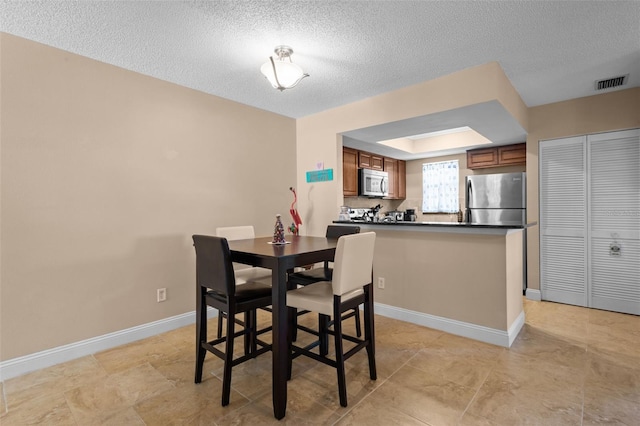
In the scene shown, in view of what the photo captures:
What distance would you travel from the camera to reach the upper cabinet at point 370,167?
192 inches

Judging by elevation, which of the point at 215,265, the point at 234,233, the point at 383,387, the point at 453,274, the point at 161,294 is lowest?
the point at 383,387

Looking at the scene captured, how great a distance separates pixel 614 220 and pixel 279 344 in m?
3.93

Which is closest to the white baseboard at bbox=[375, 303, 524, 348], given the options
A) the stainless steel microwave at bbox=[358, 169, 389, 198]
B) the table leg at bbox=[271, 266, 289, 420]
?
the table leg at bbox=[271, 266, 289, 420]

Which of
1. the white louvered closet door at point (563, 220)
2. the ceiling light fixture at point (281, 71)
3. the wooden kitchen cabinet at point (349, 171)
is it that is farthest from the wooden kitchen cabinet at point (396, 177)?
the ceiling light fixture at point (281, 71)

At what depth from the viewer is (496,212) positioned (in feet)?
14.4

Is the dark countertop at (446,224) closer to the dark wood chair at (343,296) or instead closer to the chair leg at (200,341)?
the dark wood chair at (343,296)

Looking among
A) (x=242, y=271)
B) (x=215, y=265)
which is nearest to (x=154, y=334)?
(x=242, y=271)

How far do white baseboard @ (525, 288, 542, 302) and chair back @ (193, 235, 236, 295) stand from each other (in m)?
3.83

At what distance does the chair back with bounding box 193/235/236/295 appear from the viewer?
6.23ft

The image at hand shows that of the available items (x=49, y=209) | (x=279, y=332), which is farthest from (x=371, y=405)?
(x=49, y=209)

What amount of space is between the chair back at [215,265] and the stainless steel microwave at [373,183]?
3.40 m

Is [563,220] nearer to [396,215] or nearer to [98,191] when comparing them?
[396,215]

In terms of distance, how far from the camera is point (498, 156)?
4.81m

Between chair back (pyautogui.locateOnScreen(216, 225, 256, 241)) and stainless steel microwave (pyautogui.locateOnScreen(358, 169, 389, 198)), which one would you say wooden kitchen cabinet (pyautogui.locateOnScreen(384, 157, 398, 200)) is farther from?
chair back (pyautogui.locateOnScreen(216, 225, 256, 241))
